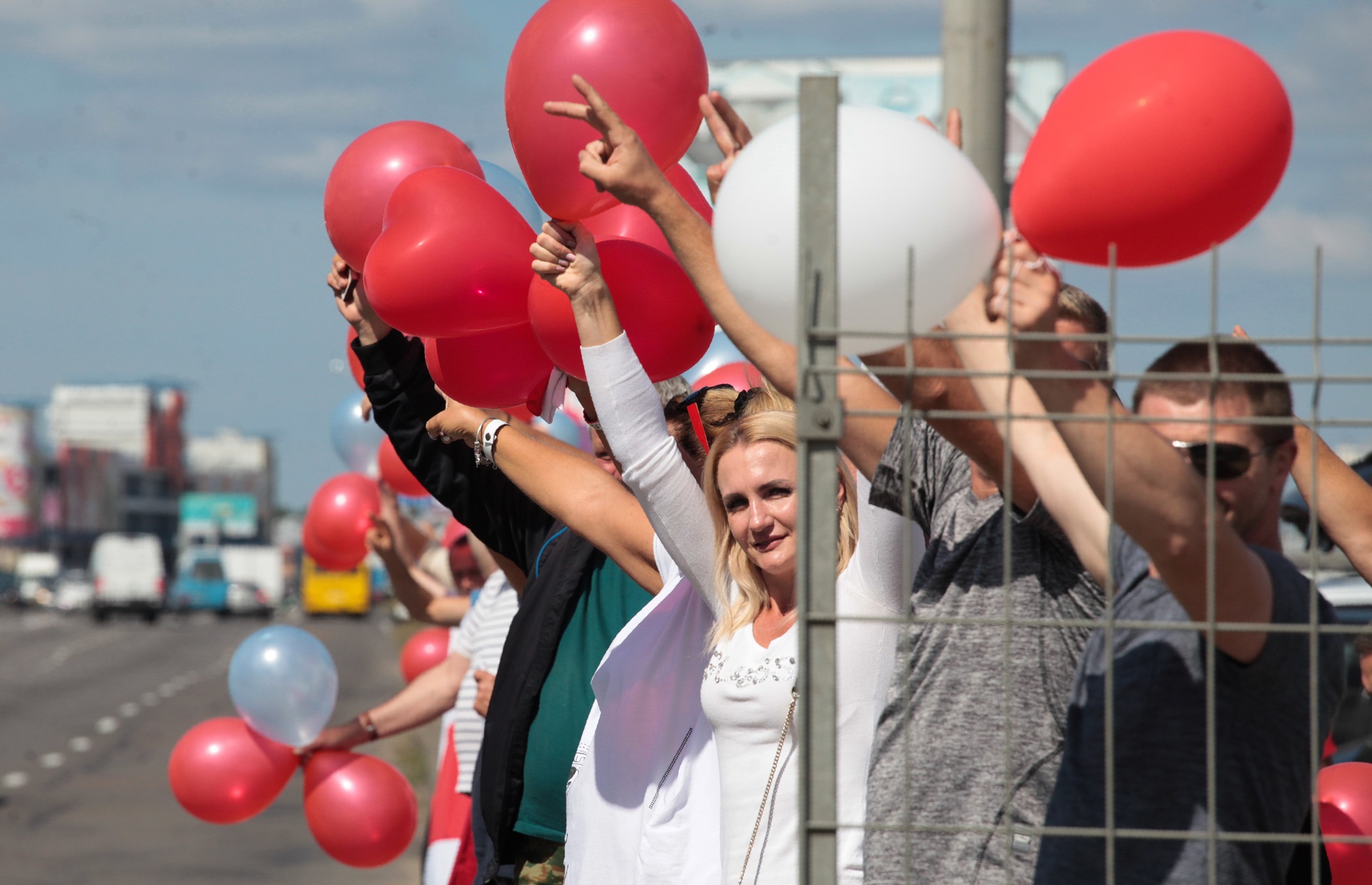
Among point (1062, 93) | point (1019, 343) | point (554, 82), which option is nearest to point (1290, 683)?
point (1019, 343)

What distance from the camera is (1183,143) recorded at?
1807 mm

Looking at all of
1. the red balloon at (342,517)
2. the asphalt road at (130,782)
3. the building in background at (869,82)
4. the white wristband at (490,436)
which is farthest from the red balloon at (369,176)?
the asphalt road at (130,782)

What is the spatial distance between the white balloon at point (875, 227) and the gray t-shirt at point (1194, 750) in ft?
1.53

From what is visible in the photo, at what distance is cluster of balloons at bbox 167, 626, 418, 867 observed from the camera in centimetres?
450

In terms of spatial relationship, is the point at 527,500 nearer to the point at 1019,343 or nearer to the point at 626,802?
the point at 626,802

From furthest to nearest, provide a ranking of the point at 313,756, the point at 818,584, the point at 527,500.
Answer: the point at 313,756 < the point at 527,500 < the point at 818,584

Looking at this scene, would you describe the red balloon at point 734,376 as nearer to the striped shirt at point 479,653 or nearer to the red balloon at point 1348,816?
the striped shirt at point 479,653

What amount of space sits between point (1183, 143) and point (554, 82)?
120 centimetres

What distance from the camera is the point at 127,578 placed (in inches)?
1796

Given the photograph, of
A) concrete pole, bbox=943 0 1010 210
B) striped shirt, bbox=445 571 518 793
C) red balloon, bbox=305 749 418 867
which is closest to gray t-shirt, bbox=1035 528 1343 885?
concrete pole, bbox=943 0 1010 210

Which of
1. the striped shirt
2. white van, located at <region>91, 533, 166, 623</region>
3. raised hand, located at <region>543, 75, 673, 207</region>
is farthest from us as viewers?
white van, located at <region>91, 533, 166, 623</region>

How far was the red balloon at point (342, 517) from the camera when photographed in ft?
18.9

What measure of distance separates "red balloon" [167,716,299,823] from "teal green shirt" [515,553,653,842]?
1.66 m

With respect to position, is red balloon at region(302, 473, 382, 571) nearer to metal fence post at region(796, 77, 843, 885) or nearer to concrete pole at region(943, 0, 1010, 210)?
concrete pole at region(943, 0, 1010, 210)
